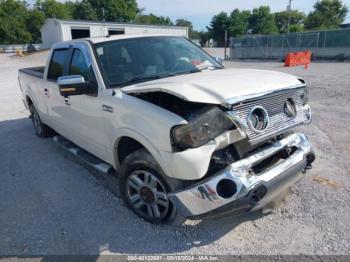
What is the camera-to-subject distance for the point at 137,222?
3447 mm

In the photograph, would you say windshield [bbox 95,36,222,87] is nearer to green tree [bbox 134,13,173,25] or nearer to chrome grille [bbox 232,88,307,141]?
chrome grille [bbox 232,88,307,141]

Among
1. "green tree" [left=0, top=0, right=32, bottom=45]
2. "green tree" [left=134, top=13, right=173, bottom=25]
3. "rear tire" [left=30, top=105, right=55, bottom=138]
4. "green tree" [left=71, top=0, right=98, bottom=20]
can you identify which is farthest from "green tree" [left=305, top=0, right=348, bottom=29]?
"rear tire" [left=30, top=105, right=55, bottom=138]

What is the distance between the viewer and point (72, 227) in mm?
3412

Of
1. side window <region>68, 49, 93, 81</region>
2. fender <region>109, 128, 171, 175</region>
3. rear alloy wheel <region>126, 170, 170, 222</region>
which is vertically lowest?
rear alloy wheel <region>126, 170, 170, 222</region>

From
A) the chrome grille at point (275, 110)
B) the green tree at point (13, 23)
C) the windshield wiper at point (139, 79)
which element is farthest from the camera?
the green tree at point (13, 23)

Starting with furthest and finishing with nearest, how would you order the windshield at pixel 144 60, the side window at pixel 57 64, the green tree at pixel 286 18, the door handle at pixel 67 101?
the green tree at pixel 286 18 → the side window at pixel 57 64 → the door handle at pixel 67 101 → the windshield at pixel 144 60

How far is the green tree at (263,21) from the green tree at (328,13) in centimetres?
1157

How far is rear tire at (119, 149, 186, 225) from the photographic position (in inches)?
121

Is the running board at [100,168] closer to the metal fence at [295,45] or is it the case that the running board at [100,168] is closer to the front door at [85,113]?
the front door at [85,113]

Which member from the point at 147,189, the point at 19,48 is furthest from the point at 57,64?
the point at 19,48

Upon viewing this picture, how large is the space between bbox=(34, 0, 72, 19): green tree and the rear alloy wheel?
275 ft

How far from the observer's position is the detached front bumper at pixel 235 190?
2.66m

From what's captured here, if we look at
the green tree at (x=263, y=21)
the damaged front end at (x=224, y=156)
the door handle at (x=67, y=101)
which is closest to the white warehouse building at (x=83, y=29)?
the door handle at (x=67, y=101)

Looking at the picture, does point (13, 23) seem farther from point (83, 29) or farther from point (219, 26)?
point (219, 26)
